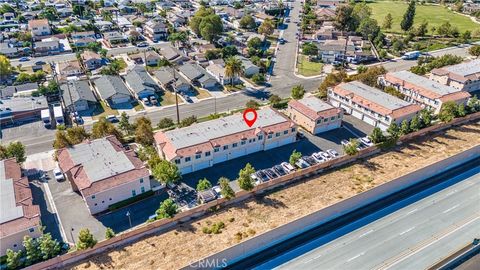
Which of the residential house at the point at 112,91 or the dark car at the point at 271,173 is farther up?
the residential house at the point at 112,91

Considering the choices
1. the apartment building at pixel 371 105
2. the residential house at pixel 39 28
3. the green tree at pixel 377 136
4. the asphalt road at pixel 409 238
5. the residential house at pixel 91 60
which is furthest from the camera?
the residential house at pixel 39 28

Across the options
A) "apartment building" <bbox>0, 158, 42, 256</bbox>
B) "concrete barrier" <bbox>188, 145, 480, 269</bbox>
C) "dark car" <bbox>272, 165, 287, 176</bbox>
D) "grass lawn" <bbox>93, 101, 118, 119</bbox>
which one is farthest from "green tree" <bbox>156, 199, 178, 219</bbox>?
"grass lawn" <bbox>93, 101, 118, 119</bbox>

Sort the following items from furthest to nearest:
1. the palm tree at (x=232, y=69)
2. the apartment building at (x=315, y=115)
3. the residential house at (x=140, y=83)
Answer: the palm tree at (x=232, y=69) < the residential house at (x=140, y=83) < the apartment building at (x=315, y=115)

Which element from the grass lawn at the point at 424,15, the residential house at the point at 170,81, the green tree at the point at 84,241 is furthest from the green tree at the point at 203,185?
the grass lawn at the point at 424,15

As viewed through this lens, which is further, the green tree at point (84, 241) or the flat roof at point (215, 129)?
the flat roof at point (215, 129)

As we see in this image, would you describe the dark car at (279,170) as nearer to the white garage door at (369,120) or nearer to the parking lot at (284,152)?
the parking lot at (284,152)

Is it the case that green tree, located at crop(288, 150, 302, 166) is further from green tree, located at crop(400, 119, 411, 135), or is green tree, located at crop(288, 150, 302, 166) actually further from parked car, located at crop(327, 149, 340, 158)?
green tree, located at crop(400, 119, 411, 135)

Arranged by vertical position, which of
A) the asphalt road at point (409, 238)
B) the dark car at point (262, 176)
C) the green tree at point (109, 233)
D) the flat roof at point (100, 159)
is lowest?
the asphalt road at point (409, 238)
